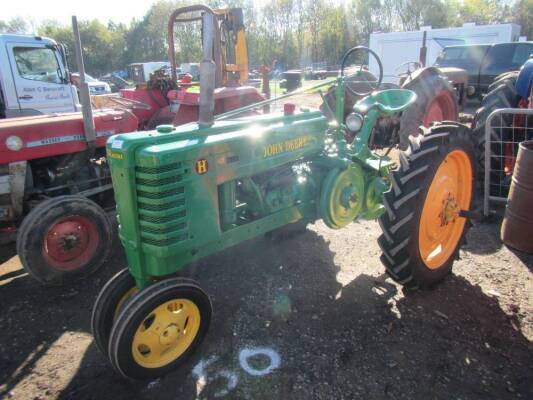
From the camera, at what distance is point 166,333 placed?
2326 mm

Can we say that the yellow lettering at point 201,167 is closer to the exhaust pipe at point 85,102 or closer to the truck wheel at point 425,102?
the exhaust pipe at point 85,102

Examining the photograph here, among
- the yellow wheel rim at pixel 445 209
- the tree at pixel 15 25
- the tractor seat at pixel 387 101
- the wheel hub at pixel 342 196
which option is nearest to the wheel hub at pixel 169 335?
the wheel hub at pixel 342 196

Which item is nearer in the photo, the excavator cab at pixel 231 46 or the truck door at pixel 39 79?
the excavator cab at pixel 231 46

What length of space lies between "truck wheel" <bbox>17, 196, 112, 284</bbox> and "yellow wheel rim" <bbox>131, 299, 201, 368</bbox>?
60.6 inches

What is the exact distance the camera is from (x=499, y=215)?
4379 millimetres

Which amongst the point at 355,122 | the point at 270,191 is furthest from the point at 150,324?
the point at 355,122

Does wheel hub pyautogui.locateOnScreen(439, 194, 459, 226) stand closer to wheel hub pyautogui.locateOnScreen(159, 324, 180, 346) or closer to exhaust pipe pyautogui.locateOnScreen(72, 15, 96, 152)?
wheel hub pyautogui.locateOnScreen(159, 324, 180, 346)

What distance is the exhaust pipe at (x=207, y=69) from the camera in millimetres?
2223

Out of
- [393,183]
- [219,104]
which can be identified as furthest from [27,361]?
[219,104]

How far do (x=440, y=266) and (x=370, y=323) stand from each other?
0.78m

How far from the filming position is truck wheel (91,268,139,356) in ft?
7.86

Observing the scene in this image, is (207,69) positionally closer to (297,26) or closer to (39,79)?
(39,79)

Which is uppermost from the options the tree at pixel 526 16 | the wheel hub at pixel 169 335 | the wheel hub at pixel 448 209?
the tree at pixel 526 16

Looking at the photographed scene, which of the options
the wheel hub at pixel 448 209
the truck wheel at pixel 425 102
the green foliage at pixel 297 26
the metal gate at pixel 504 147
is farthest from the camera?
the green foliage at pixel 297 26
